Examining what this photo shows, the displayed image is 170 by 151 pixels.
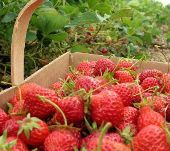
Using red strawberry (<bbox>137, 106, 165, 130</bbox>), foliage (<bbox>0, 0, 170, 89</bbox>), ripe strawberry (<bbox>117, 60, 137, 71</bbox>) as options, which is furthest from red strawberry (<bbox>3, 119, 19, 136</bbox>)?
foliage (<bbox>0, 0, 170, 89</bbox>)

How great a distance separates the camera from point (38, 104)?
1.17 metres

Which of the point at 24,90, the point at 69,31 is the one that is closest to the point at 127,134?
the point at 24,90

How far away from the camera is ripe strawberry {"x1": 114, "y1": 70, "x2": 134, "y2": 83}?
150cm

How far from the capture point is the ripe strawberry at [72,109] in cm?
109

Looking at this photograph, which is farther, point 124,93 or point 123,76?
point 123,76

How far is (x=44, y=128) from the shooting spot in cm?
109

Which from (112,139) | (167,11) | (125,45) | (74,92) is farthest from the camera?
(167,11)

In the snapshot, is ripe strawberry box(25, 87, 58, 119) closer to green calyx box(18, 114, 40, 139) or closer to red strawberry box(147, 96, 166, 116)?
green calyx box(18, 114, 40, 139)

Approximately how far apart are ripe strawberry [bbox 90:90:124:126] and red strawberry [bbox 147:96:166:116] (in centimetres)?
14

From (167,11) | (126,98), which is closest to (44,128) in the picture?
(126,98)

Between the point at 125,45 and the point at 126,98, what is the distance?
1.67m

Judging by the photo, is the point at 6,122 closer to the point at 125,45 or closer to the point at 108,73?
the point at 108,73

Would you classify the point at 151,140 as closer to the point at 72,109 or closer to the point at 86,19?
the point at 72,109

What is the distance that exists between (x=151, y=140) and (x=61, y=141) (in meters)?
0.21
